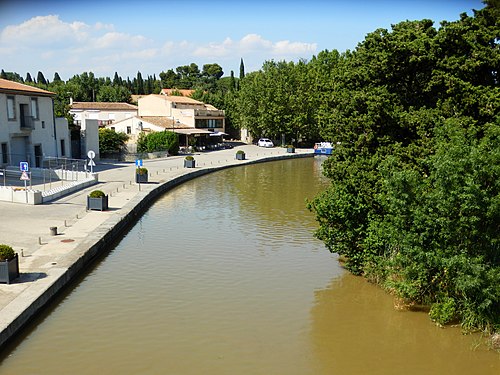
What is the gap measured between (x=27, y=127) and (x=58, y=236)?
2076 centimetres

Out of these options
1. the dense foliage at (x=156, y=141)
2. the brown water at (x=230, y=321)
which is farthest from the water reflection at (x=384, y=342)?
the dense foliage at (x=156, y=141)

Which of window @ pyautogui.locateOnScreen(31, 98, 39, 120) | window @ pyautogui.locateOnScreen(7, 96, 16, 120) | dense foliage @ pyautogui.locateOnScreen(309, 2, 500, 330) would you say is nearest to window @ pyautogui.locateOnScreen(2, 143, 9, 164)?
window @ pyautogui.locateOnScreen(7, 96, 16, 120)

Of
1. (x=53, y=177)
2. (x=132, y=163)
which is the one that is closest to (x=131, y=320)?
(x=53, y=177)

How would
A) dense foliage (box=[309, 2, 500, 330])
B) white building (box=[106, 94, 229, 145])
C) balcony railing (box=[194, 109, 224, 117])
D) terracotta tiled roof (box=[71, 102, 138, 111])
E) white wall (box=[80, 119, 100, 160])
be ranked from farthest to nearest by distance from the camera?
terracotta tiled roof (box=[71, 102, 138, 111]), balcony railing (box=[194, 109, 224, 117]), white building (box=[106, 94, 229, 145]), white wall (box=[80, 119, 100, 160]), dense foliage (box=[309, 2, 500, 330])

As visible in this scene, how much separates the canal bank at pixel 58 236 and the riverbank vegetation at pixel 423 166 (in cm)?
839

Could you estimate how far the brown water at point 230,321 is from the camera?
11336mm

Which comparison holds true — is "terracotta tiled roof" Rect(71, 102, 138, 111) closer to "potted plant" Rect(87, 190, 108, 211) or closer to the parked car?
the parked car

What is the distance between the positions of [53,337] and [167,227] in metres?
12.1

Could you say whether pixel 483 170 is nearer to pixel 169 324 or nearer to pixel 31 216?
pixel 169 324

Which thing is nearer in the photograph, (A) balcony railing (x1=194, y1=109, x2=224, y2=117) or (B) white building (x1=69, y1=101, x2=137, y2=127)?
(A) balcony railing (x1=194, y1=109, x2=224, y2=117)

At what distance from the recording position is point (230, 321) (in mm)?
13469

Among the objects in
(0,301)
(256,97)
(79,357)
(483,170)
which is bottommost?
(79,357)

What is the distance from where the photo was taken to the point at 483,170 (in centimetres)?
1155

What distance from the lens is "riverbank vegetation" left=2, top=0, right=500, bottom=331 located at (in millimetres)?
11836
